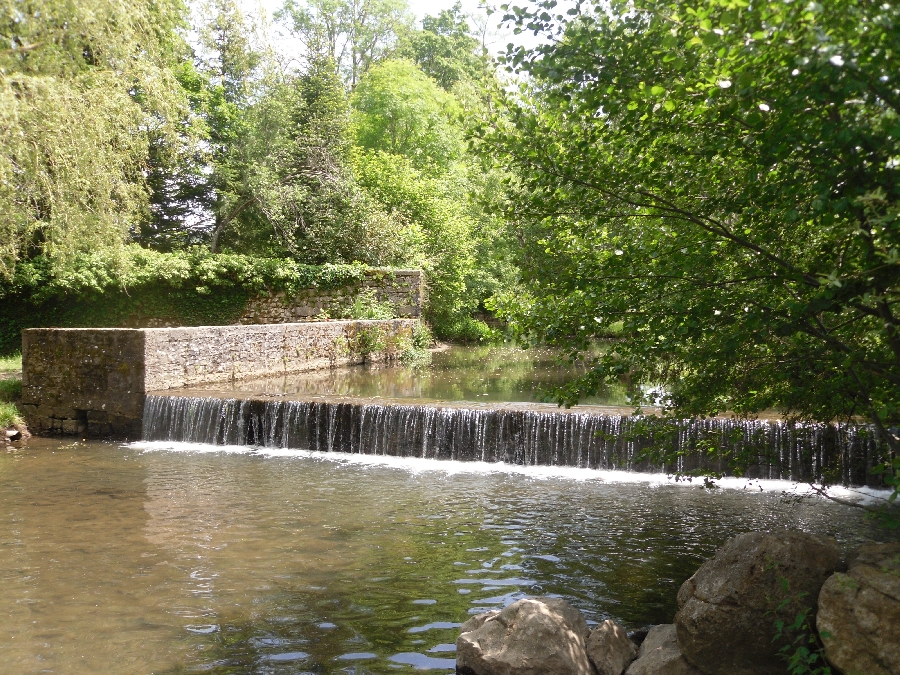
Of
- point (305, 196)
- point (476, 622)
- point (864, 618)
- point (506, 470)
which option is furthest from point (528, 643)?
point (305, 196)

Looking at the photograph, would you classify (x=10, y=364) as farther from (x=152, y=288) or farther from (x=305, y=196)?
(x=305, y=196)

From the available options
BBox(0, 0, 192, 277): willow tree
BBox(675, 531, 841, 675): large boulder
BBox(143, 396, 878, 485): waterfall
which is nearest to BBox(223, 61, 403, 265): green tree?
BBox(0, 0, 192, 277): willow tree

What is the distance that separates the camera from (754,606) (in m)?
3.97

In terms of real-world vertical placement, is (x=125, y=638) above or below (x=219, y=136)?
below

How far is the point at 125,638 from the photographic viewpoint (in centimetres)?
475

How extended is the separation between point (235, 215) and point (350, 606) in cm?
1945

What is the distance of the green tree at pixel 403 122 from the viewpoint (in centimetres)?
3278

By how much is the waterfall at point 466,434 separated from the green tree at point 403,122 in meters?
22.4

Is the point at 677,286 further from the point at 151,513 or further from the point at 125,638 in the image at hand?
the point at 151,513

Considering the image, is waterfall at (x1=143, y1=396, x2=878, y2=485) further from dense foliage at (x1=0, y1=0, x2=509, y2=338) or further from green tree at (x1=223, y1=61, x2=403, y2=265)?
green tree at (x1=223, y1=61, x2=403, y2=265)

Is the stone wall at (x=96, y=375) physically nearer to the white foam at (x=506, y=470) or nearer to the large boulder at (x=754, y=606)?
the white foam at (x=506, y=470)

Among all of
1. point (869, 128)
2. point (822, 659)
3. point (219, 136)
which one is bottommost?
point (822, 659)

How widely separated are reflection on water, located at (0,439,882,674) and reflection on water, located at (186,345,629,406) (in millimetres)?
3707

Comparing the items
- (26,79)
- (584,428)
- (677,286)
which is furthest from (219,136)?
(677,286)
